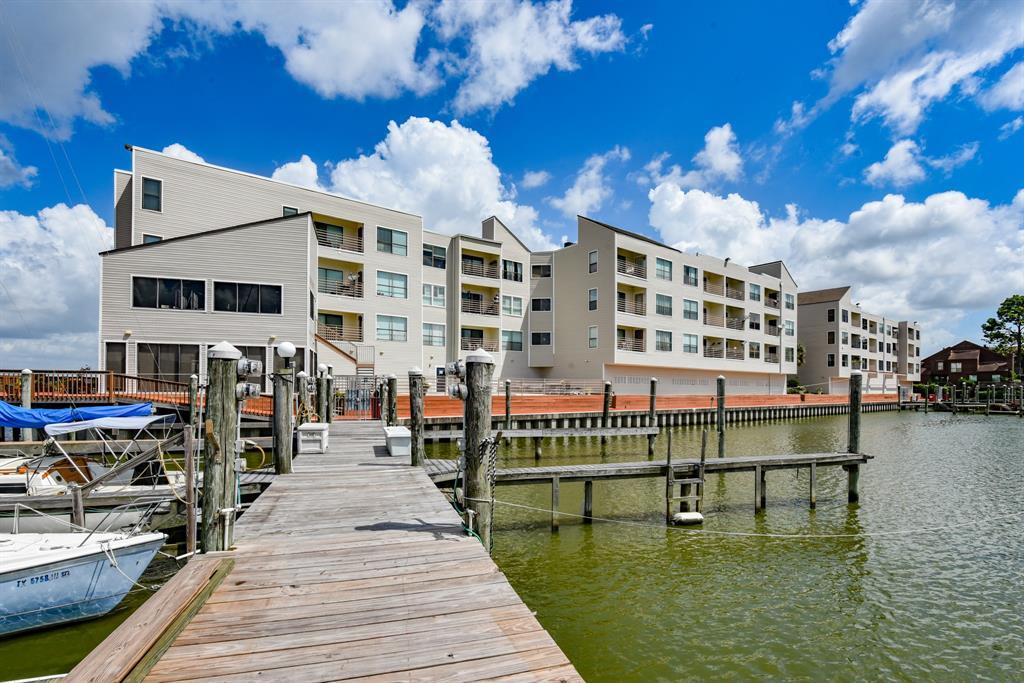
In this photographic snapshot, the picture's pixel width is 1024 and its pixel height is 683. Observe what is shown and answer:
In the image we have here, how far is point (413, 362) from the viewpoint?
122 ft

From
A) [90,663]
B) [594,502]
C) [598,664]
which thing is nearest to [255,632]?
[90,663]

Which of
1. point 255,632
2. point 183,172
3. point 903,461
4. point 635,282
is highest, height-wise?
point 183,172

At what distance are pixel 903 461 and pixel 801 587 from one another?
19.1 metres

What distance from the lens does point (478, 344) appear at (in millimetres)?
43375

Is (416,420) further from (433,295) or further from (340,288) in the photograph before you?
(433,295)

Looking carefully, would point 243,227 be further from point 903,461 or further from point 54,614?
point 903,461

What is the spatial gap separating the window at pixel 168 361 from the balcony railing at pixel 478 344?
20.1m

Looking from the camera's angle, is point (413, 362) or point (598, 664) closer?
point (598, 664)

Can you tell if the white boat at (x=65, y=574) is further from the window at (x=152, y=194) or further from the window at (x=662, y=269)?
the window at (x=662, y=269)

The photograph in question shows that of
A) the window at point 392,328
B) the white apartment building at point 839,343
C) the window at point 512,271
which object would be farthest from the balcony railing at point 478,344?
the white apartment building at point 839,343

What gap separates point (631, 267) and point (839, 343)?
43.3 metres

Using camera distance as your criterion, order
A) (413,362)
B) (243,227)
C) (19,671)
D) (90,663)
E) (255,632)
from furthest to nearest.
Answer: (413,362)
(243,227)
(19,671)
(255,632)
(90,663)

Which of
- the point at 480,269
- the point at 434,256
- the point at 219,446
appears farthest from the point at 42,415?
the point at 480,269

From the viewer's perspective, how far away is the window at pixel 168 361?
24.9 meters
